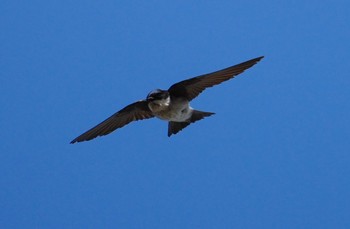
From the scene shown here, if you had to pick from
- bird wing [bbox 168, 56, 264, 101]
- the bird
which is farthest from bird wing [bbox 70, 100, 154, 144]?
bird wing [bbox 168, 56, 264, 101]

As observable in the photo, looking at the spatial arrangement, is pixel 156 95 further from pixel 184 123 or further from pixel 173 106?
pixel 184 123

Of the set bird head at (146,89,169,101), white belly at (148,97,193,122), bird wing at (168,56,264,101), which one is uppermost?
bird wing at (168,56,264,101)

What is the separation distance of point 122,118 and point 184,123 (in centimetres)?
21

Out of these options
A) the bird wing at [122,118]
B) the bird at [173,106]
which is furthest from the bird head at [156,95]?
the bird wing at [122,118]

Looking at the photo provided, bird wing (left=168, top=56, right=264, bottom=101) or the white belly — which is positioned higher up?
bird wing (left=168, top=56, right=264, bottom=101)

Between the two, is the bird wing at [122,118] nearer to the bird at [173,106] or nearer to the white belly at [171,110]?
the bird at [173,106]

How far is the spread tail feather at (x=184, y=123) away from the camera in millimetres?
2014

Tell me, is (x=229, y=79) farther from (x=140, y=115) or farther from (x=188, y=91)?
(x=140, y=115)

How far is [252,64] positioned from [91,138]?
59 cm

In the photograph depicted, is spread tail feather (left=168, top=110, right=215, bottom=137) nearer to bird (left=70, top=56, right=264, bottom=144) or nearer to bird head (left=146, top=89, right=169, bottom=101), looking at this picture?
bird (left=70, top=56, right=264, bottom=144)

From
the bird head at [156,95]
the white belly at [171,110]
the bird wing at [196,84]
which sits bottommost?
the white belly at [171,110]

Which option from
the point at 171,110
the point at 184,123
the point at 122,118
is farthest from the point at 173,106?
the point at 122,118

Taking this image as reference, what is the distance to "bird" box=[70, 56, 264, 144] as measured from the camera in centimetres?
184

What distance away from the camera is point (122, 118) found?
2.10 metres
